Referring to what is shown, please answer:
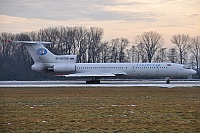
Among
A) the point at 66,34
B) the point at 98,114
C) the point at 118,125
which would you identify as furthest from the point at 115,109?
the point at 66,34

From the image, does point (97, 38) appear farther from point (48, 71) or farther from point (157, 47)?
point (48, 71)

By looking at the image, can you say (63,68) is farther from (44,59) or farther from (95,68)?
(95,68)

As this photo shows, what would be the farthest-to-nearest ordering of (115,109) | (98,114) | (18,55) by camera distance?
(18,55), (115,109), (98,114)

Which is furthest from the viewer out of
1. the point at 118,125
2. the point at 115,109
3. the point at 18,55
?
the point at 18,55

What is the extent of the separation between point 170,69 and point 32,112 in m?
33.3

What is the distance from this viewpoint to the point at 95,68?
47094mm

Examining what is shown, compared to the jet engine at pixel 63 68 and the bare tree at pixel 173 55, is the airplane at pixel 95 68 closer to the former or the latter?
the jet engine at pixel 63 68

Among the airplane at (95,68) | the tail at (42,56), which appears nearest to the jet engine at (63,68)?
the airplane at (95,68)

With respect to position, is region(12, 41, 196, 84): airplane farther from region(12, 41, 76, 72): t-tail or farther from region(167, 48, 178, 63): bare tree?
region(167, 48, 178, 63): bare tree

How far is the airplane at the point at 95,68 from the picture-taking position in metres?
45.8

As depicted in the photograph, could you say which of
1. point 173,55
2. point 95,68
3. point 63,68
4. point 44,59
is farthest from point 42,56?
point 173,55

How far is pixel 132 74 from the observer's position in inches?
1820

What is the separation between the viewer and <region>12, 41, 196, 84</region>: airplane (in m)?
45.8

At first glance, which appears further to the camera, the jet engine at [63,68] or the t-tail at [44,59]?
the t-tail at [44,59]
